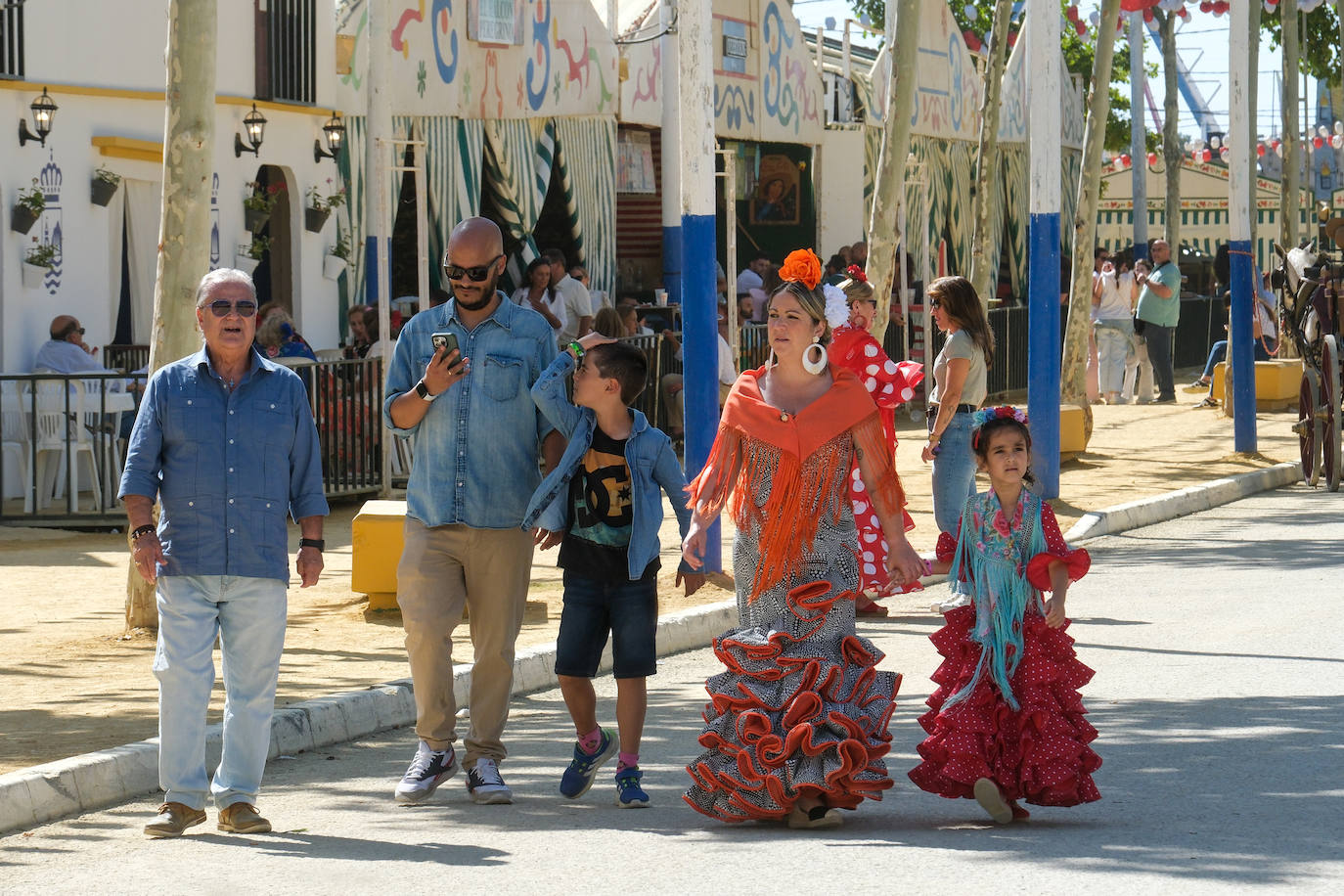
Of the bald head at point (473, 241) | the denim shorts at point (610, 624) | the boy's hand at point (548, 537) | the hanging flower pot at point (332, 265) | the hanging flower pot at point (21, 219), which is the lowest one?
the denim shorts at point (610, 624)

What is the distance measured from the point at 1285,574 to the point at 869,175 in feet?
65.1

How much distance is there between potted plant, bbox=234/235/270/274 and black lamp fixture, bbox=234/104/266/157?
884mm

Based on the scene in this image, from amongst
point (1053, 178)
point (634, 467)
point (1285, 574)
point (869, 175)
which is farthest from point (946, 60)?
point (634, 467)

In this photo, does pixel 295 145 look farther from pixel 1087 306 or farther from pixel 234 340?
pixel 234 340

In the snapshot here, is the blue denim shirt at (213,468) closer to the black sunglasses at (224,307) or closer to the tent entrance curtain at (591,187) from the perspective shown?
the black sunglasses at (224,307)

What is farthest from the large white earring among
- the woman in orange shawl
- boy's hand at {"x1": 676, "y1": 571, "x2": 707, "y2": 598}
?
boy's hand at {"x1": 676, "y1": 571, "x2": 707, "y2": 598}

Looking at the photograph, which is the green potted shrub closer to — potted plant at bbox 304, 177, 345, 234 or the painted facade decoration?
potted plant at bbox 304, 177, 345, 234

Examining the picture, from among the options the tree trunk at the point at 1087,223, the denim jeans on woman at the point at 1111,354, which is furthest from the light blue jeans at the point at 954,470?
the denim jeans on woman at the point at 1111,354

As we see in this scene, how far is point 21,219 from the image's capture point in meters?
16.9

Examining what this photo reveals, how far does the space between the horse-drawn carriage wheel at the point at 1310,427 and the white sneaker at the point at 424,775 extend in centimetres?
1058

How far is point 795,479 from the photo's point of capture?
6.58 m

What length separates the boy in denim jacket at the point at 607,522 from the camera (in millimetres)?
6797

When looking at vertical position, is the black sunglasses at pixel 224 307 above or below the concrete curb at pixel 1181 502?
above

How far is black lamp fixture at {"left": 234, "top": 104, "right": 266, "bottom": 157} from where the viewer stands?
64.3 ft
